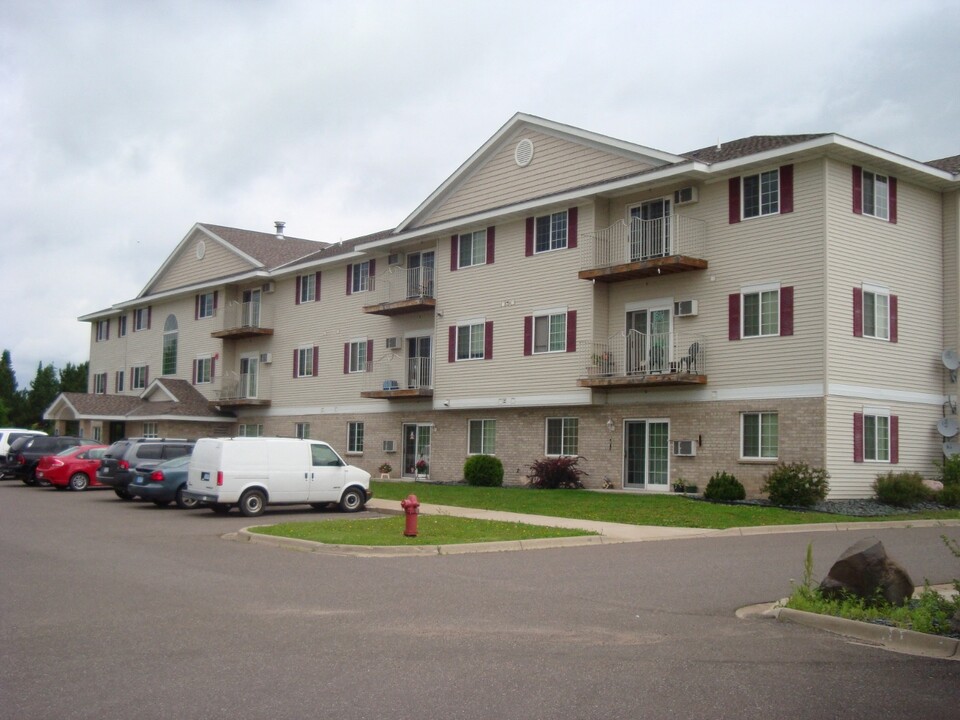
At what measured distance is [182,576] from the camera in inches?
514

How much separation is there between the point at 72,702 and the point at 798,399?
21.6 metres

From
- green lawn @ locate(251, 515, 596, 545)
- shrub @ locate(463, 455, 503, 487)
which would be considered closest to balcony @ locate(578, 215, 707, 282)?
shrub @ locate(463, 455, 503, 487)

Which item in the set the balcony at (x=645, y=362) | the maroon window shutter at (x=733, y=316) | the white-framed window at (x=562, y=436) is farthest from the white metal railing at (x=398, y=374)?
the maroon window shutter at (x=733, y=316)

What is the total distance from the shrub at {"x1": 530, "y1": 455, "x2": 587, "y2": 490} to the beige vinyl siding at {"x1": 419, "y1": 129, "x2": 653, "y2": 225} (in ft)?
27.4

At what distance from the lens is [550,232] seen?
31969 millimetres

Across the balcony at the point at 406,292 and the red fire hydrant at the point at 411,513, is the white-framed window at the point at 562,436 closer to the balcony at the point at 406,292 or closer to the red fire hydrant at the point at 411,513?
the balcony at the point at 406,292

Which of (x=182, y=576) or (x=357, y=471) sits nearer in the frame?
(x=182, y=576)

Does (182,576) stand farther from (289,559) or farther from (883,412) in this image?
(883,412)

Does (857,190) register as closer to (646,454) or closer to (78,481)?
(646,454)

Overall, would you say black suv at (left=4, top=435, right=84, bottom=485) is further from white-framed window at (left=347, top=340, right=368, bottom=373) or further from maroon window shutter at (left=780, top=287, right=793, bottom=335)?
maroon window shutter at (left=780, top=287, right=793, bottom=335)

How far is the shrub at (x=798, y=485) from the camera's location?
2373cm

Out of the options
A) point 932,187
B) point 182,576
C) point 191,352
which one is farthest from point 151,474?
point 191,352

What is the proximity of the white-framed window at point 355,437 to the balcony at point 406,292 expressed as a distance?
193 inches

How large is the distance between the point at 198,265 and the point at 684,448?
30.9m
